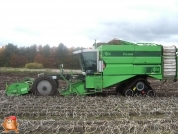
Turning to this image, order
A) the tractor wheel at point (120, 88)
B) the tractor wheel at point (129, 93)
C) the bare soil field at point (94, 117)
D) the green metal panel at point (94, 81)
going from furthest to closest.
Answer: the tractor wheel at point (120, 88), the tractor wheel at point (129, 93), the green metal panel at point (94, 81), the bare soil field at point (94, 117)

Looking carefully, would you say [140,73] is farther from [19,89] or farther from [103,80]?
[19,89]

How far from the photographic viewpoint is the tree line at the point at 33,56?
56406 millimetres

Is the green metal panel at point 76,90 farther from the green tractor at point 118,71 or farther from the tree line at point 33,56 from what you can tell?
the tree line at point 33,56

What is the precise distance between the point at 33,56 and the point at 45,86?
49678mm

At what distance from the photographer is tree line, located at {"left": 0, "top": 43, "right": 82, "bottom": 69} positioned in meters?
56.4

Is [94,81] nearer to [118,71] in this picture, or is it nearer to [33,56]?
[118,71]

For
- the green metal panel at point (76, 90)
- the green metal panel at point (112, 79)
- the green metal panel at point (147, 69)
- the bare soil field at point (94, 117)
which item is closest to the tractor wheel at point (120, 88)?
the green metal panel at point (112, 79)

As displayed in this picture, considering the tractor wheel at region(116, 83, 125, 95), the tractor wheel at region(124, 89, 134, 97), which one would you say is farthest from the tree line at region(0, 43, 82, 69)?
the tractor wheel at region(124, 89, 134, 97)

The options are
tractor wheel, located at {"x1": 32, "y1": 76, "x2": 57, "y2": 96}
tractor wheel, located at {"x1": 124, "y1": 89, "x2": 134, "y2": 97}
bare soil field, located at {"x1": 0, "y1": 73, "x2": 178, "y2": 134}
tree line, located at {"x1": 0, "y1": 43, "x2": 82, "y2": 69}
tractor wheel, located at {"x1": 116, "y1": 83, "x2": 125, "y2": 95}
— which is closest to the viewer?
bare soil field, located at {"x1": 0, "y1": 73, "x2": 178, "y2": 134}

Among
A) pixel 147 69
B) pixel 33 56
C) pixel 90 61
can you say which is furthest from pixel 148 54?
pixel 33 56

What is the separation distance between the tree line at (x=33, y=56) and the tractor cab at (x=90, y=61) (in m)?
41.1

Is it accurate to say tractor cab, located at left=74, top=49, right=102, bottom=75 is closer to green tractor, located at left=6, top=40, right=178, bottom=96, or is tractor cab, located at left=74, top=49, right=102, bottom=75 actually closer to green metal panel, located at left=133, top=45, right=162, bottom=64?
green tractor, located at left=6, top=40, right=178, bottom=96

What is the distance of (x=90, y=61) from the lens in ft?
39.2

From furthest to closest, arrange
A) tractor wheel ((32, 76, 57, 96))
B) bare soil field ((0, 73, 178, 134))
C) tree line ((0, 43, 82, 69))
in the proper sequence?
tree line ((0, 43, 82, 69)) < tractor wheel ((32, 76, 57, 96)) < bare soil field ((0, 73, 178, 134))
